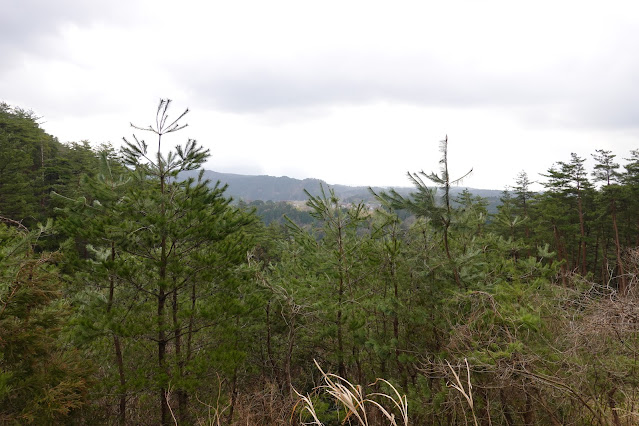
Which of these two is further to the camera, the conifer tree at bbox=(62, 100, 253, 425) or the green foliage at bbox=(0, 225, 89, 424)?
the conifer tree at bbox=(62, 100, 253, 425)

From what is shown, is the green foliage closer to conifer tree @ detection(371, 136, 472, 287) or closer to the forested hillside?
the forested hillside

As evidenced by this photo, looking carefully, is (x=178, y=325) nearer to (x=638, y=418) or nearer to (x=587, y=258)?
(x=638, y=418)

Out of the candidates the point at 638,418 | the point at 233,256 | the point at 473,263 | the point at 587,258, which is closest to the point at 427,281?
the point at 473,263

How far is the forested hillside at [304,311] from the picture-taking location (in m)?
4.36

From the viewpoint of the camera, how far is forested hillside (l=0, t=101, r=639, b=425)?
4.36 m

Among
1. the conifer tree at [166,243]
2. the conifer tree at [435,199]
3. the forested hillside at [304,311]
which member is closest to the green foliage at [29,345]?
the forested hillside at [304,311]

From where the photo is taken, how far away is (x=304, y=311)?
7020 millimetres

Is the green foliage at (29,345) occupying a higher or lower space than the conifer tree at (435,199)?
lower

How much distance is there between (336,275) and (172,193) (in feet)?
12.5

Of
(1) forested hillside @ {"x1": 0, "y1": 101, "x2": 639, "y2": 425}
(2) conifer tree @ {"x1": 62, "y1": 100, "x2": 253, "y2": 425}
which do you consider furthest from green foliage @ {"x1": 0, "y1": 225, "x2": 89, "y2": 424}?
(2) conifer tree @ {"x1": 62, "y1": 100, "x2": 253, "y2": 425}

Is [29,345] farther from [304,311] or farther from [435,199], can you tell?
[435,199]

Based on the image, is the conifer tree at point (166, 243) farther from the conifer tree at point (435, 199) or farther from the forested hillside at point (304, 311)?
the conifer tree at point (435, 199)

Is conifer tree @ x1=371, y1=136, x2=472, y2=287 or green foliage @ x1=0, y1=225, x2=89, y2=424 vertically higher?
conifer tree @ x1=371, y1=136, x2=472, y2=287

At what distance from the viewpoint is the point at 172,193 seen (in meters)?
6.73
